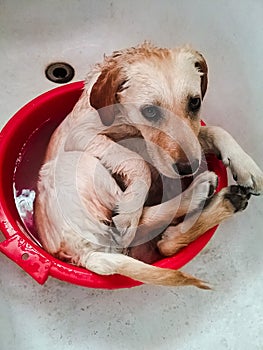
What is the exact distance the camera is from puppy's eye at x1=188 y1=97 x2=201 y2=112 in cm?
109

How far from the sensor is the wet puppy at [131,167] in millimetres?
1073

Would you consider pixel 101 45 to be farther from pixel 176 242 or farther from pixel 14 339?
pixel 14 339

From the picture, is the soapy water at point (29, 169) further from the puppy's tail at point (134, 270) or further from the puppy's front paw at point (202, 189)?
the puppy's front paw at point (202, 189)

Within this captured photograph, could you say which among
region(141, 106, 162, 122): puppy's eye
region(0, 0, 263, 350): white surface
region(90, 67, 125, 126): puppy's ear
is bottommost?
region(0, 0, 263, 350): white surface

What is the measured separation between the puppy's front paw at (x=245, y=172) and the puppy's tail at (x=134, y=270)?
0.22m

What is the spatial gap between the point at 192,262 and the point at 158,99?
1.34 feet

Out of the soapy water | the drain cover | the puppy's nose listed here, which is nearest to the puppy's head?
the puppy's nose

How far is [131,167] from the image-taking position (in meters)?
1.15

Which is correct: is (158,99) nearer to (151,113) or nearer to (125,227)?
(151,113)

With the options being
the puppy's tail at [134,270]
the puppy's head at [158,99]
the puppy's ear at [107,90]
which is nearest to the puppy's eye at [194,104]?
the puppy's head at [158,99]

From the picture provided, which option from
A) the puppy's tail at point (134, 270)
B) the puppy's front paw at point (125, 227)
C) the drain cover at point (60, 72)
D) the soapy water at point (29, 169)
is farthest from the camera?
the drain cover at point (60, 72)

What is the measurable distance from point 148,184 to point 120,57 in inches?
9.3

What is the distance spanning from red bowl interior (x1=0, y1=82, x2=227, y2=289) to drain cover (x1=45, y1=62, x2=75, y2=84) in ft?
0.67

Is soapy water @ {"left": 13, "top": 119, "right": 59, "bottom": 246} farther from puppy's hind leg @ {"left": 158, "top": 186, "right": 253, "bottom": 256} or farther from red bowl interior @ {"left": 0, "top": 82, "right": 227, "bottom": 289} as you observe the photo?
puppy's hind leg @ {"left": 158, "top": 186, "right": 253, "bottom": 256}
